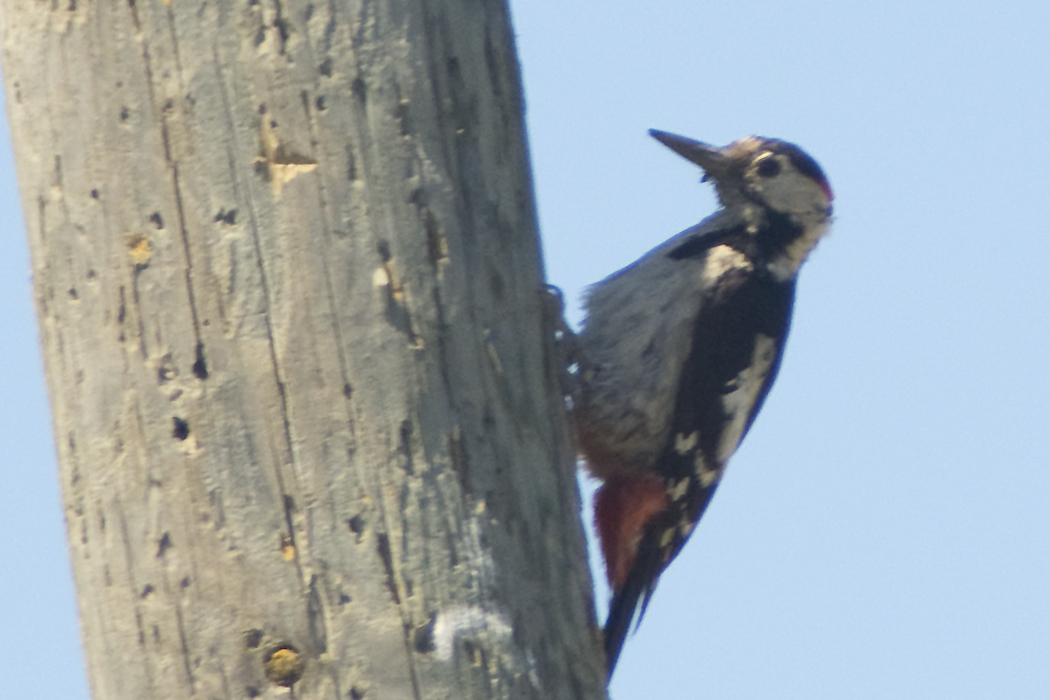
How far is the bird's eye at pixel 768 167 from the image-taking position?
179 inches

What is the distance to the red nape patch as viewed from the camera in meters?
3.80

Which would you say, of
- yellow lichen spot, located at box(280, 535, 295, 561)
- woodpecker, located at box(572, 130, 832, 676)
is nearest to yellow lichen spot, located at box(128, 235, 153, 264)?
yellow lichen spot, located at box(280, 535, 295, 561)

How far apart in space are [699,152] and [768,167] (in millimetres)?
243

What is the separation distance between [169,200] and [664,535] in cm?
209

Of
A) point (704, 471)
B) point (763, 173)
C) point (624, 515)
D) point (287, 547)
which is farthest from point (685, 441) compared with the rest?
point (287, 547)

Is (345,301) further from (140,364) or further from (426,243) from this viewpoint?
(140,364)

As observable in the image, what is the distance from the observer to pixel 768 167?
14.9ft

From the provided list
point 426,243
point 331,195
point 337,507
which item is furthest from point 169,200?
point 337,507

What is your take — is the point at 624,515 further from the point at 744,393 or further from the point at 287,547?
the point at 287,547

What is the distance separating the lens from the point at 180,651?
2141 mm

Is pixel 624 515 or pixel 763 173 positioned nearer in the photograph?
pixel 624 515

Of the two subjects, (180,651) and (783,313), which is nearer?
(180,651)

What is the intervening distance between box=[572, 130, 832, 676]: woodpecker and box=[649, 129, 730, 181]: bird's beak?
0.22 m

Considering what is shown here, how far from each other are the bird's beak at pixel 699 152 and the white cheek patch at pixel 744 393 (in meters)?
0.68
